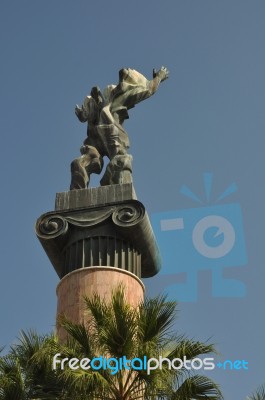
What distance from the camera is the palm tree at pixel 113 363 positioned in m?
13.8

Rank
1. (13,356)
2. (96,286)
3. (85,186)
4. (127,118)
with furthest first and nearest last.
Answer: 1. (127,118)
2. (85,186)
3. (96,286)
4. (13,356)

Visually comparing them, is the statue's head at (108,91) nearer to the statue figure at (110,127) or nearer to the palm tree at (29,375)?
the statue figure at (110,127)

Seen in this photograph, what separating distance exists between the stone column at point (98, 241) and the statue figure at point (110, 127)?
114cm

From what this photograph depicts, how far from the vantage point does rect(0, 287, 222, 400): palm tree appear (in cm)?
1377

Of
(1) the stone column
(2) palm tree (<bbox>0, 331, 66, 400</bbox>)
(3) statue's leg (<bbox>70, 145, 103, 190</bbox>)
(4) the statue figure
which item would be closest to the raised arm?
(4) the statue figure

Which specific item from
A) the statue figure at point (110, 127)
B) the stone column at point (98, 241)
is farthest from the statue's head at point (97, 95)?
the stone column at point (98, 241)

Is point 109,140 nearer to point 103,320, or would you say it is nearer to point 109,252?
point 109,252

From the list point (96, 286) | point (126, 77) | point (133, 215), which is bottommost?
point (96, 286)

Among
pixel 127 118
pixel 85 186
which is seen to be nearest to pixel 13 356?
pixel 85 186

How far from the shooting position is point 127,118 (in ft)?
84.5

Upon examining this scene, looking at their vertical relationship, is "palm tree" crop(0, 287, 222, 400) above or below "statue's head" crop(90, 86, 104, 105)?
below

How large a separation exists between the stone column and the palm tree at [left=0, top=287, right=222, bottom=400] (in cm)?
506

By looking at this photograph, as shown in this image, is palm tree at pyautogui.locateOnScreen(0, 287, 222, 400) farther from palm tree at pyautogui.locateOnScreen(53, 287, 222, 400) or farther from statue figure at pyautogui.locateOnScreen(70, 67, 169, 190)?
statue figure at pyautogui.locateOnScreen(70, 67, 169, 190)

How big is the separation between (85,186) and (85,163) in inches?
41.3
